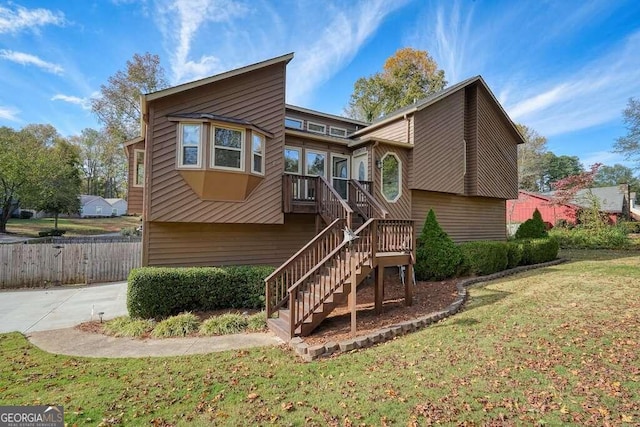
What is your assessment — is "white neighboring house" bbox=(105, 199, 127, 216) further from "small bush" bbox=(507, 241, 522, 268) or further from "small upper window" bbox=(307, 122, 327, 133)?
"small bush" bbox=(507, 241, 522, 268)

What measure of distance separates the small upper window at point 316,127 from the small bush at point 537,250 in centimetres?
1014

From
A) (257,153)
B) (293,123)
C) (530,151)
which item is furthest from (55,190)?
(530,151)

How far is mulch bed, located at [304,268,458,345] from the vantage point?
627 centimetres

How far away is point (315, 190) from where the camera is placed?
10367 millimetres

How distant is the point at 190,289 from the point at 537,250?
47.4 ft

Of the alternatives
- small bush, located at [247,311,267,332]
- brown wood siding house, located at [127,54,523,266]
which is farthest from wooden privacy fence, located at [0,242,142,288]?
small bush, located at [247,311,267,332]

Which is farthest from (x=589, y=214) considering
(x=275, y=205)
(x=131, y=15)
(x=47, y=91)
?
(x=47, y=91)

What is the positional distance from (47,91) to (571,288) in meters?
24.6

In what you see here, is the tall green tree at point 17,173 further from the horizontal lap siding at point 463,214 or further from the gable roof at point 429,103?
the horizontal lap siding at point 463,214

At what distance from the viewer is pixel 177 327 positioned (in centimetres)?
677

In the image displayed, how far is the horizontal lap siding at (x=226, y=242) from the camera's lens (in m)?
9.12

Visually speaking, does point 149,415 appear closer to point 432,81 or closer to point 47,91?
point 47,91

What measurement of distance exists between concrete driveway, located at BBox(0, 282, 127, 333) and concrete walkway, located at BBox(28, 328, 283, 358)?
938 millimetres

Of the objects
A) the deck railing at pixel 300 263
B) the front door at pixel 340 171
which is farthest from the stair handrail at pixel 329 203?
the front door at pixel 340 171
